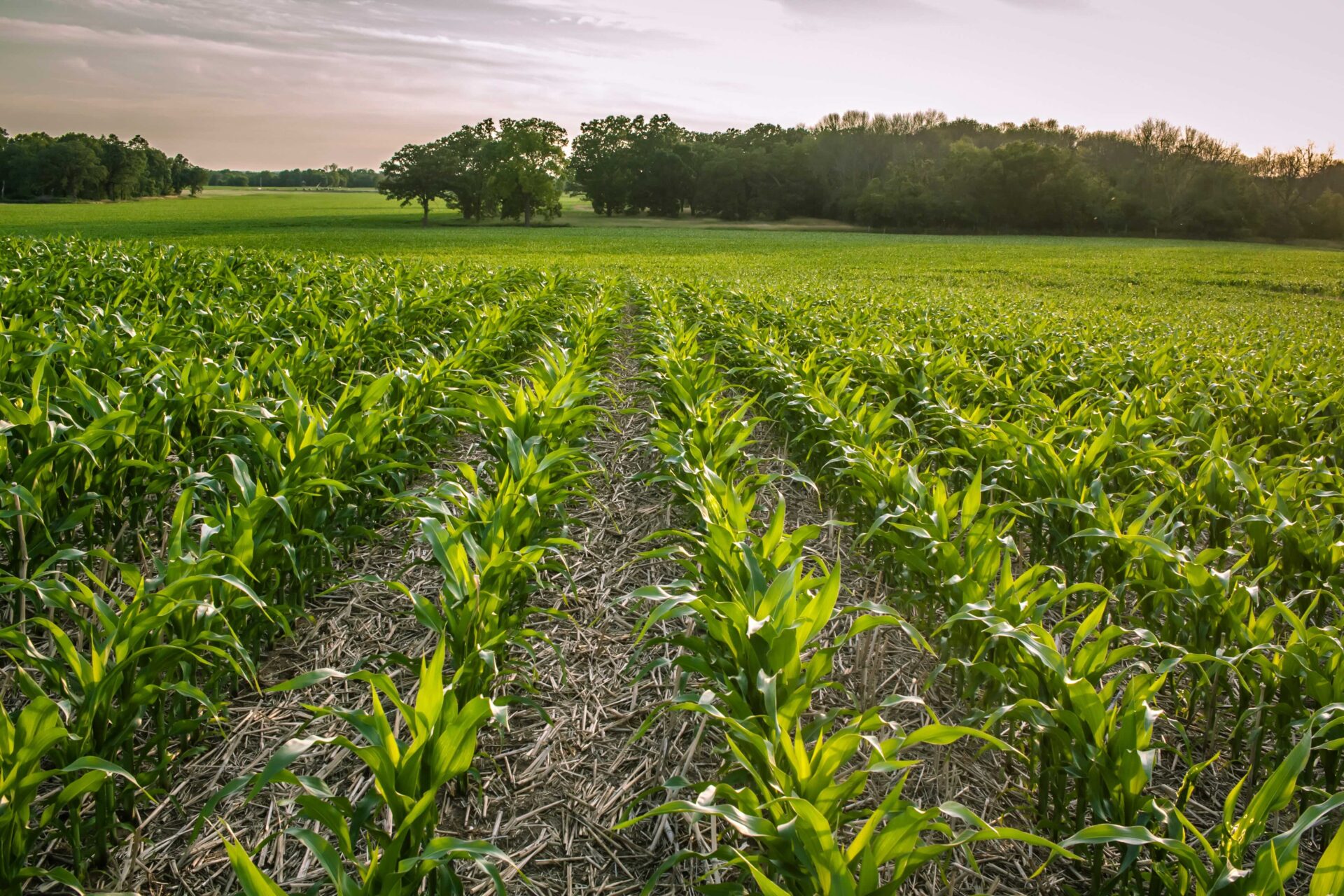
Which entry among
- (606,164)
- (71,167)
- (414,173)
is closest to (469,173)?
(414,173)

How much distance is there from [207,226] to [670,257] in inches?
1201

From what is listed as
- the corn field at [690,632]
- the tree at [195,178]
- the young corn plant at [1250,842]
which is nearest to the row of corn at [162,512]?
the corn field at [690,632]

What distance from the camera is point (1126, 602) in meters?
4.03

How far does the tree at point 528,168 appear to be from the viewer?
205 feet

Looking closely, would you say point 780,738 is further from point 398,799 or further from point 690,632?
point 690,632

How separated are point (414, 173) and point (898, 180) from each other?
143 feet

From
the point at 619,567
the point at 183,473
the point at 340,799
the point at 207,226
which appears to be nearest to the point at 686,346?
the point at 619,567

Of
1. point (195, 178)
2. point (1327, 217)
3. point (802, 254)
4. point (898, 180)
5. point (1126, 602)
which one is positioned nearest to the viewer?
point (1126, 602)

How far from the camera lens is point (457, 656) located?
93.7 inches

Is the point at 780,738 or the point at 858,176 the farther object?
the point at 858,176

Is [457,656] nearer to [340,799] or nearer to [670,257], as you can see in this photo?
[340,799]

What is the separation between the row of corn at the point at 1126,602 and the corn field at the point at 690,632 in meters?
0.02

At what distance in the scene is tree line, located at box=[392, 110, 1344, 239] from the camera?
64438 mm

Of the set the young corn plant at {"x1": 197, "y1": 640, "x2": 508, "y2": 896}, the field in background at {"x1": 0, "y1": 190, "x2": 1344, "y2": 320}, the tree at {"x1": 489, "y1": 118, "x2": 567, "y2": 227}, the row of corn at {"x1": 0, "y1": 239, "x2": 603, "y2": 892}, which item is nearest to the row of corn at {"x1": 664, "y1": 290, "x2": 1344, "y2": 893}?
the young corn plant at {"x1": 197, "y1": 640, "x2": 508, "y2": 896}
